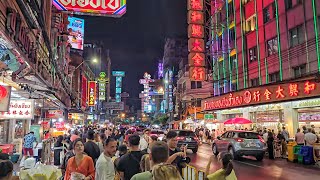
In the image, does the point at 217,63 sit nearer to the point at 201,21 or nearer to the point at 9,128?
the point at 201,21

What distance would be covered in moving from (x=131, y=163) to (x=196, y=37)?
103 feet

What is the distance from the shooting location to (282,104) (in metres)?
27.5

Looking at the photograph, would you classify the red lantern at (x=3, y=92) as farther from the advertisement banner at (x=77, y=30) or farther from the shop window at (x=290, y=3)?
the advertisement banner at (x=77, y=30)

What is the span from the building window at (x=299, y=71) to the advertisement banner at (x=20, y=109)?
20.5 m

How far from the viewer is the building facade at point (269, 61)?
80.1ft

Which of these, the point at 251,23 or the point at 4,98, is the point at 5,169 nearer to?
the point at 4,98

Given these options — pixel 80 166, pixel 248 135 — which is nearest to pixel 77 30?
pixel 248 135

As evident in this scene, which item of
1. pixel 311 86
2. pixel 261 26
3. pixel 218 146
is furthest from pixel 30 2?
pixel 261 26

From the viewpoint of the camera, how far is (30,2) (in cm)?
1395

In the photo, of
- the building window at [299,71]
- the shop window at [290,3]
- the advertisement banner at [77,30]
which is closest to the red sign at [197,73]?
the building window at [299,71]

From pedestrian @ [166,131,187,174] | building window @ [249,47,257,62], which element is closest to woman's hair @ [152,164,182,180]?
pedestrian @ [166,131,187,174]

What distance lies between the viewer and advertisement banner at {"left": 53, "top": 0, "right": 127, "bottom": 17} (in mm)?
15430

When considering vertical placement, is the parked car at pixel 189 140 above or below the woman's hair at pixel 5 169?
below

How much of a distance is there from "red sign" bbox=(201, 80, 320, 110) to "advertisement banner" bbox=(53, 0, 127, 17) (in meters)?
13.0
